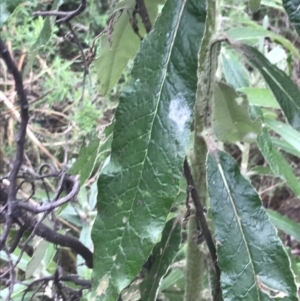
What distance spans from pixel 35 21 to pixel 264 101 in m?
0.73

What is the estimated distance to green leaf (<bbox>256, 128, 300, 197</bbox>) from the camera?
0.67 metres

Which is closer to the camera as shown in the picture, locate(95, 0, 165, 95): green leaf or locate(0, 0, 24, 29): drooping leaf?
locate(0, 0, 24, 29): drooping leaf

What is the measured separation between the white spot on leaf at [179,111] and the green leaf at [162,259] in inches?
7.0

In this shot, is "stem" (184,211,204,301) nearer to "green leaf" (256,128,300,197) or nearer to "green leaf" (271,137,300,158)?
"green leaf" (256,128,300,197)

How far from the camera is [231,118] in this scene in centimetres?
59

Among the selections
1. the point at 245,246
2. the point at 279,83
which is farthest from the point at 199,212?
the point at 279,83

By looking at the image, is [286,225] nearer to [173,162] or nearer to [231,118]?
[231,118]

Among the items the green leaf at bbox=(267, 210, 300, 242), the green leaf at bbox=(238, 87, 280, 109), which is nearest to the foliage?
the green leaf at bbox=(238, 87, 280, 109)

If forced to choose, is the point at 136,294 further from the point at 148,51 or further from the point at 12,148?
the point at 12,148

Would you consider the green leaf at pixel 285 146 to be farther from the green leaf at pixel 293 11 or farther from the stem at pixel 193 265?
the green leaf at pixel 293 11

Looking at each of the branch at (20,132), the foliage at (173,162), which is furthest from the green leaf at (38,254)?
the branch at (20,132)

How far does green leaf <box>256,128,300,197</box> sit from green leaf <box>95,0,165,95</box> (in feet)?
0.69

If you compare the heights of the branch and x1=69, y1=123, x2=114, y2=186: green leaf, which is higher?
the branch

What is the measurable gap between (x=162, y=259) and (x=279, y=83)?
0.77ft
